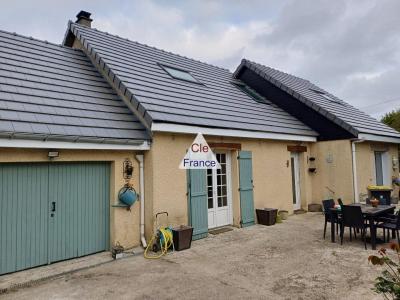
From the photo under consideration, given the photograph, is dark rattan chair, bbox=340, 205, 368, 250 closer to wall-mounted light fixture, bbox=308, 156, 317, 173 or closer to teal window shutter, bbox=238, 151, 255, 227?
teal window shutter, bbox=238, 151, 255, 227

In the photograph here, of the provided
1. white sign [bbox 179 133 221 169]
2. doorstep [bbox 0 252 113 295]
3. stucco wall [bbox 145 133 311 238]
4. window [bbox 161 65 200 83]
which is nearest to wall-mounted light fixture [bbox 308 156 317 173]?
stucco wall [bbox 145 133 311 238]

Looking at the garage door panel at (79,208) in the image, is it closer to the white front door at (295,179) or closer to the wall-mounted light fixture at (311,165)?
the white front door at (295,179)

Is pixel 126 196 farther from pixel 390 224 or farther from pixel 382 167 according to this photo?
pixel 382 167

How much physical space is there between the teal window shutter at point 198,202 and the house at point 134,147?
4 centimetres

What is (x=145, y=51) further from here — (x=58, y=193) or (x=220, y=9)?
(x=58, y=193)

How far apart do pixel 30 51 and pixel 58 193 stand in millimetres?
5035

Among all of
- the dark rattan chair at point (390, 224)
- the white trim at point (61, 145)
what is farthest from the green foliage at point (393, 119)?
the white trim at point (61, 145)

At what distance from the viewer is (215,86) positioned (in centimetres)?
1185

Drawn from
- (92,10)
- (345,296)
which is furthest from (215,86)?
(345,296)

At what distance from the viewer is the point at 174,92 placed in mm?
9078

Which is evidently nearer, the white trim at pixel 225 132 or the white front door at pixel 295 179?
the white trim at pixel 225 132

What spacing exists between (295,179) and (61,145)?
30.7ft

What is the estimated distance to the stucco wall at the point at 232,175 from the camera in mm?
7285

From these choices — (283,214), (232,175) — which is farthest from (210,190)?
(283,214)
